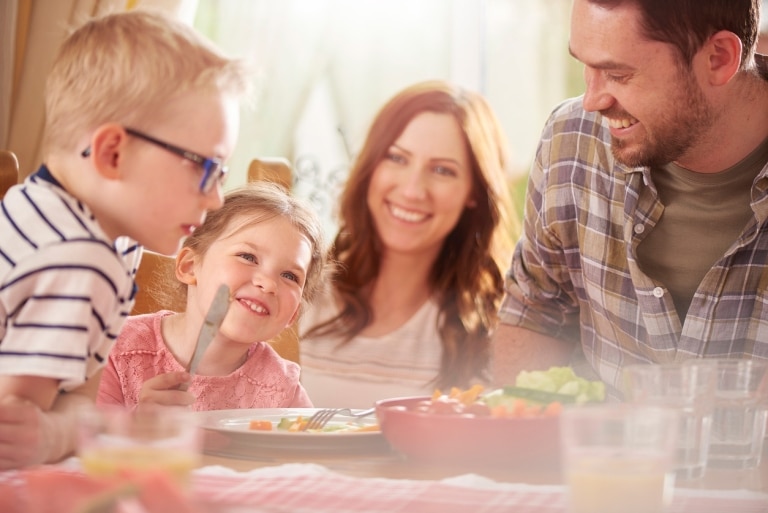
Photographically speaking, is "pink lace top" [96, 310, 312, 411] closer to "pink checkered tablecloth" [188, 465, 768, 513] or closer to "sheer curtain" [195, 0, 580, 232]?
"pink checkered tablecloth" [188, 465, 768, 513]

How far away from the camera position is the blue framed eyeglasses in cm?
106

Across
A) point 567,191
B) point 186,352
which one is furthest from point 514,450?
point 567,191

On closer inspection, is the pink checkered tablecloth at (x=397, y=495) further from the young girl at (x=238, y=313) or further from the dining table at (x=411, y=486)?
the young girl at (x=238, y=313)

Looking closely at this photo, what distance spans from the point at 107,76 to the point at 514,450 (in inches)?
23.9

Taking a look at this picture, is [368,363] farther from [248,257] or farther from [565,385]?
[565,385]

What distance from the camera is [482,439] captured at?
1.08 metres

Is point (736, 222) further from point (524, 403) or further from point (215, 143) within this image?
point (215, 143)

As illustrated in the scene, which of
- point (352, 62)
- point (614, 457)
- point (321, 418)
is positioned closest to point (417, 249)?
point (352, 62)

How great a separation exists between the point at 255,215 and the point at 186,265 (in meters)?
0.18

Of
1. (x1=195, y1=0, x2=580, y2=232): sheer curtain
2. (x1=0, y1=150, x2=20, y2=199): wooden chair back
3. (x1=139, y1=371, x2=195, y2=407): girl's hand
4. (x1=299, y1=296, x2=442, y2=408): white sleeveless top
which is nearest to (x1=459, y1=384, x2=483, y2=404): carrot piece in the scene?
(x1=139, y1=371, x2=195, y2=407): girl's hand

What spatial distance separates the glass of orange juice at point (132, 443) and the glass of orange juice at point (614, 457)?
318mm

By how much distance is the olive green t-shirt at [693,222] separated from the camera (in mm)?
1903

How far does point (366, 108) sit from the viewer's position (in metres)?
3.72

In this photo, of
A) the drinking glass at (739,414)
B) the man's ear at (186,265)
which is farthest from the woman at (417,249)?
the drinking glass at (739,414)
